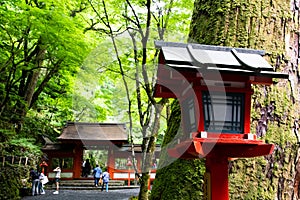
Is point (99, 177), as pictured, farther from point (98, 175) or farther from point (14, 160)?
point (14, 160)

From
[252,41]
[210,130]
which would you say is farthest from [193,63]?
[252,41]

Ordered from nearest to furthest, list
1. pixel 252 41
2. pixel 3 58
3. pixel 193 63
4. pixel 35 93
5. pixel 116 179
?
1. pixel 193 63
2. pixel 252 41
3. pixel 3 58
4. pixel 35 93
5. pixel 116 179

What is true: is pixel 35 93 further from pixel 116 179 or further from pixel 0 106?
pixel 116 179

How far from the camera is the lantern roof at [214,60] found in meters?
1.91

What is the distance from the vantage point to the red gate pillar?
211 cm

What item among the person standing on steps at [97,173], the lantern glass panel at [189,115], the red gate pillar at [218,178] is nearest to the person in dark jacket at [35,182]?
the person standing on steps at [97,173]

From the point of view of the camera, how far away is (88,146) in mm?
21594

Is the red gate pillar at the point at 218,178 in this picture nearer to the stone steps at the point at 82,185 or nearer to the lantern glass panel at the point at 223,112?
the lantern glass panel at the point at 223,112

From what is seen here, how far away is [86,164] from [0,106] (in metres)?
12.8

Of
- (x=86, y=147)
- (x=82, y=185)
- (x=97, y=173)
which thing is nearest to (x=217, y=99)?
(x=97, y=173)

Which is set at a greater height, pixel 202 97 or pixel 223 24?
pixel 223 24

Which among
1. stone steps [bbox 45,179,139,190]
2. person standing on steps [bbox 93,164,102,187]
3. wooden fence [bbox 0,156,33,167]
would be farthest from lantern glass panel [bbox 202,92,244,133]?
stone steps [bbox 45,179,139,190]

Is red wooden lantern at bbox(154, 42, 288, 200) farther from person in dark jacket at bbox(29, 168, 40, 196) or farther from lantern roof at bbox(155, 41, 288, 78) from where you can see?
person in dark jacket at bbox(29, 168, 40, 196)

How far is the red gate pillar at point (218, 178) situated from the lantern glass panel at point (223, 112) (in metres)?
0.21
